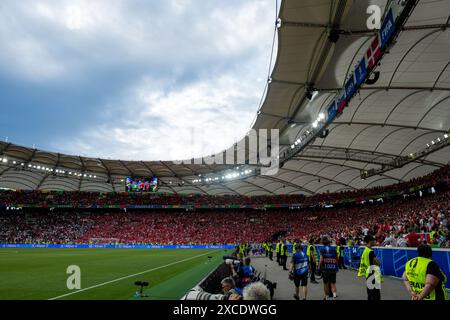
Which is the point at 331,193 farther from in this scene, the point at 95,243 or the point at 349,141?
the point at 95,243

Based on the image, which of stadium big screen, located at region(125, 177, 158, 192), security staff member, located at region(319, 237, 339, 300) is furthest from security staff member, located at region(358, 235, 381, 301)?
stadium big screen, located at region(125, 177, 158, 192)

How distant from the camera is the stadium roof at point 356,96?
52.4ft

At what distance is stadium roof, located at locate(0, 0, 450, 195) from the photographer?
629 inches

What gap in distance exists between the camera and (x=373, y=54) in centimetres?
1323

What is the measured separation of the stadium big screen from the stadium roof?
9939mm

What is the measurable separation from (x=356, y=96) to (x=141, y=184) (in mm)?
45880

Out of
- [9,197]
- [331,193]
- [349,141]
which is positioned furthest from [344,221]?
[9,197]

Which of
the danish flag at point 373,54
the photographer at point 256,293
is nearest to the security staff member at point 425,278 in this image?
the photographer at point 256,293

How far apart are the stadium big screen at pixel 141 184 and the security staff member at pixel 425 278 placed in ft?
193

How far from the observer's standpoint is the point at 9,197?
62.9m

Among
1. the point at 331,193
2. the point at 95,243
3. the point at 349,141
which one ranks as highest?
the point at 349,141

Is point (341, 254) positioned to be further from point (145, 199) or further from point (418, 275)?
point (145, 199)

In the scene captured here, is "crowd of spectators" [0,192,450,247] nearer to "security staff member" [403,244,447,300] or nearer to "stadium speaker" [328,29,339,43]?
"stadium speaker" [328,29,339,43]
